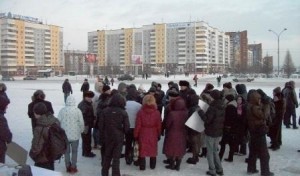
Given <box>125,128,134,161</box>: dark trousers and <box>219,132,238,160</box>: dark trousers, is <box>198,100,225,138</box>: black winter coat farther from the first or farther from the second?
<box>125,128,134,161</box>: dark trousers

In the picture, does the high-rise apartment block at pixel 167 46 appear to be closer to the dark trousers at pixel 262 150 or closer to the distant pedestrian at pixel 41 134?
the dark trousers at pixel 262 150

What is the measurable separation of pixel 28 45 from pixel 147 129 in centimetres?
14462

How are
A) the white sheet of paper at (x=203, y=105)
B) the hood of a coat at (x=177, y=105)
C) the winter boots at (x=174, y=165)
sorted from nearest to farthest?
the hood of a coat at (x=177, y=105) → the winter boots at (x=174, y=165) → the white sheet of paper at (x=203, y=105)

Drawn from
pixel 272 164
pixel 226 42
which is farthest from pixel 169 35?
pixel 272 164

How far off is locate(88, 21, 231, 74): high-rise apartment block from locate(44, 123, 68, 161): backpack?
132 metres

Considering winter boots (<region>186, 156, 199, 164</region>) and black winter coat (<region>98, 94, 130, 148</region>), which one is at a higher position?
black winter coat (<region>98, 94, 130, 148</region>)

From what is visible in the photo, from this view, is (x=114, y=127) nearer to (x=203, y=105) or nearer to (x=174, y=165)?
(x=174, y=165)

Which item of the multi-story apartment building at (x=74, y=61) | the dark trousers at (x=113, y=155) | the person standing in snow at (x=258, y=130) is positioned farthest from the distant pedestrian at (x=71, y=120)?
the multi-story apartment building at (x=74, y=61)

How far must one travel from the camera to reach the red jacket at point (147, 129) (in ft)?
23.9

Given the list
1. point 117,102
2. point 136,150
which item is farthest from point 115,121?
point 136,150

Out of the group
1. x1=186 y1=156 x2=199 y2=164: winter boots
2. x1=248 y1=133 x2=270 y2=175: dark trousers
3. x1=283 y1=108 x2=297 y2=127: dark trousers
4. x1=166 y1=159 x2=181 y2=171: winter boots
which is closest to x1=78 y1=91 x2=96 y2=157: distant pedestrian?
x1=166 y1=159 x2=181 y2=171: winter boots

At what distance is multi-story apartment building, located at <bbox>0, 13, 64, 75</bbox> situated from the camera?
134250 millimetres

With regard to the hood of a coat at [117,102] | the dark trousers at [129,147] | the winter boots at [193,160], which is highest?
the hood of a coat at [117,102]

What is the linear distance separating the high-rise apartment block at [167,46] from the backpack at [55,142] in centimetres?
13176
